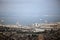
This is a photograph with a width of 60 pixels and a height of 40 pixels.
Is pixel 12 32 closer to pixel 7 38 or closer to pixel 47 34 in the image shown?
pixel 7 38

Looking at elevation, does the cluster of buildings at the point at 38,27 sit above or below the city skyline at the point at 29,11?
below

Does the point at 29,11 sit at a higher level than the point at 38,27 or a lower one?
higher

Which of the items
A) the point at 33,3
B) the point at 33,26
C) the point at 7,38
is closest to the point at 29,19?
the point at 33,26

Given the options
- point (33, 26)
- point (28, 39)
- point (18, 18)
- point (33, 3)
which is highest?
point (33, 3)

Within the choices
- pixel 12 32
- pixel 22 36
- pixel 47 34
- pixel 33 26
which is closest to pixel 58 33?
pixel 47 34

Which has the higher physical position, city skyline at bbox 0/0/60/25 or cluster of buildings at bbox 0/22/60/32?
city skyline at bbox 0/0/60/25

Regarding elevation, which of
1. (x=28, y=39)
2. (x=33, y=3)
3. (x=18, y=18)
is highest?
(x=33, y=3)

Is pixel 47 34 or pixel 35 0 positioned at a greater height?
pixel 35 0

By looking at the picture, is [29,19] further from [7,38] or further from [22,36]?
[7,38]

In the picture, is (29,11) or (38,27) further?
(29,11)
